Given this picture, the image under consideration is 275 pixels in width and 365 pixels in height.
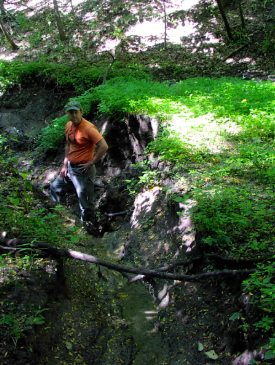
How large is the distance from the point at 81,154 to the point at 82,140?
0.29 m

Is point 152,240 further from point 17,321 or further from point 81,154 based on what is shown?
point 17,321

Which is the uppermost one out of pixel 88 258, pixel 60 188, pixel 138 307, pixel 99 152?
pixel 99 152

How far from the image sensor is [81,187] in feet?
19.6

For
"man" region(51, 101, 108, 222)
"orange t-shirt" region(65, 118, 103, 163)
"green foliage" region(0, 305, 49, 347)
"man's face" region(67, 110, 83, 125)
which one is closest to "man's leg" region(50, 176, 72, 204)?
"man" region(51, 101, 108, 222)

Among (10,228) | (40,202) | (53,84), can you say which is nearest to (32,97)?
(53,84)

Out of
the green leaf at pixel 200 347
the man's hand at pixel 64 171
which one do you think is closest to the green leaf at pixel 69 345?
the green leaf at pixel 200 347

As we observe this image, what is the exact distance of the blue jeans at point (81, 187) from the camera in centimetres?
597

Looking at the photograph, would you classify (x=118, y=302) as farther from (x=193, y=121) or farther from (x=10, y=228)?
(x=193, y=121)

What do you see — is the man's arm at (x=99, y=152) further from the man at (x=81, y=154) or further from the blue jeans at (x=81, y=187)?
the blue jeans at (x=81, y=187)

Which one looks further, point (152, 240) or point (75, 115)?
point (75, 115)

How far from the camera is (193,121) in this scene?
A: 6895 millimetres

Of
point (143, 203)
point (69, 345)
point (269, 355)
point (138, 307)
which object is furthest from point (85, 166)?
point (269, 355)

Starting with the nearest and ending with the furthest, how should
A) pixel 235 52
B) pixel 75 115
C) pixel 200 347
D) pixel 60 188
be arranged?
pixel 200 347, pixel 75 115, pixel 60 188, pixel 235 52

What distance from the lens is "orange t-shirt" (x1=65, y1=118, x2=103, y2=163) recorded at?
5613 millimetres
